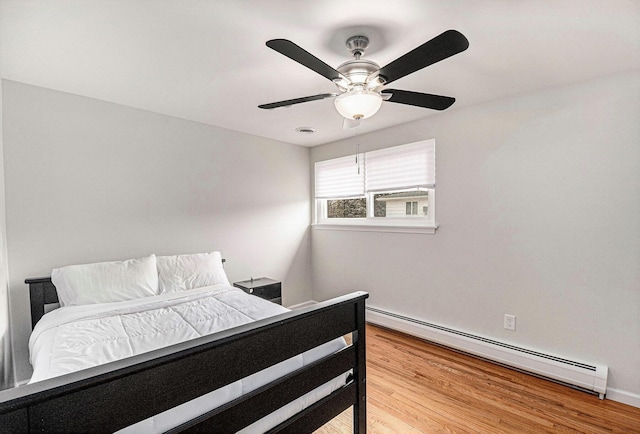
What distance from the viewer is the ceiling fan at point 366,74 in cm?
136

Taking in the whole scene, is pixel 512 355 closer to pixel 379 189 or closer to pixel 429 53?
pixel 379 189

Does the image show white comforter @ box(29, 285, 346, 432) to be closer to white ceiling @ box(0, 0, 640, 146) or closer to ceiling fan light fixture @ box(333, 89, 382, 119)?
ceiling fan light fixture @ box(333, 89, 382, 119)

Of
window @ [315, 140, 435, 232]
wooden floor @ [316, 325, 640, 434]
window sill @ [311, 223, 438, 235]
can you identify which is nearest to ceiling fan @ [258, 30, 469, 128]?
window @ [315, 140, 435, 232]

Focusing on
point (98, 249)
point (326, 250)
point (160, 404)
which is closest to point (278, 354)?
point (160, 404)

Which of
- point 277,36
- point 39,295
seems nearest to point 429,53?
point 277,36

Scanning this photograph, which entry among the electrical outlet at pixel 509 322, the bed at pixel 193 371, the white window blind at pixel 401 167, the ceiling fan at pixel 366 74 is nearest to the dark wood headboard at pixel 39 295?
the bed at pixel 193 371

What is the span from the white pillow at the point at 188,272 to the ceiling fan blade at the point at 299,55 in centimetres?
219

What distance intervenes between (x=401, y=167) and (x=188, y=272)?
248 centimetres

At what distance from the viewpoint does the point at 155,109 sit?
114 inches

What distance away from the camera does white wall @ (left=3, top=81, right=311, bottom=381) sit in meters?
2.33

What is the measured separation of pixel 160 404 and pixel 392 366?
2.16 metres

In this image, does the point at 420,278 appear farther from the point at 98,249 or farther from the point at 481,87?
the point at 98,249

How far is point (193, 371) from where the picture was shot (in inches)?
41.6

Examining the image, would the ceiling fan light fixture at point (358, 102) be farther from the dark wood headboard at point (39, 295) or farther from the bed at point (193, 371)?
the dark wood headboard at point (39, 295)
